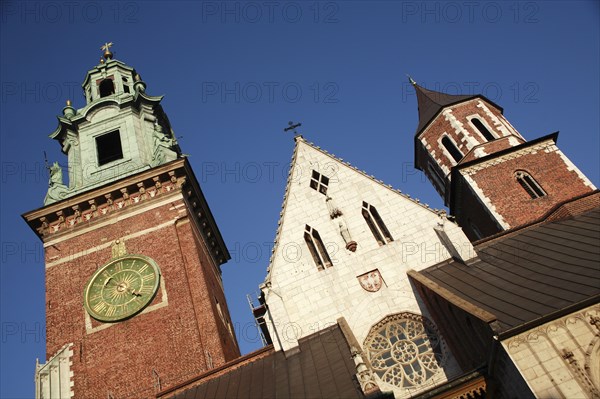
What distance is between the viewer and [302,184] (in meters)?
23.5

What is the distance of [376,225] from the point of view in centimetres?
2180

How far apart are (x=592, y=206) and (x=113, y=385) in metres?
19.9

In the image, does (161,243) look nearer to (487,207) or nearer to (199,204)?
(199,204)

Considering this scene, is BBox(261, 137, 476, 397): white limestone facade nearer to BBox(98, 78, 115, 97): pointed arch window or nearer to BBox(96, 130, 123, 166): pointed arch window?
BBox(96, 130, 123, 166): pointed arch window

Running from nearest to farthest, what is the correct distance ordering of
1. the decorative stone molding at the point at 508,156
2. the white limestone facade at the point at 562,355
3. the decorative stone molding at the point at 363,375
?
the white limestone facade at the point at 562,355, the decorative stone molding at the point at 363,375, the decorative stone molding at the point at 508,156

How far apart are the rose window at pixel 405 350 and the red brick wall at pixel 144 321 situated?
620 cm

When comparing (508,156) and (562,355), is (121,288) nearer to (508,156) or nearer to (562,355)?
(562,355)

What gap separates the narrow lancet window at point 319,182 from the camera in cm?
2319

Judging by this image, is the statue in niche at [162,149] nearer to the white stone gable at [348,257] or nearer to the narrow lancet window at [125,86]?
the narrow lancet window at [125,86]

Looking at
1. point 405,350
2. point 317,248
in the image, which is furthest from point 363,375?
point 317,248

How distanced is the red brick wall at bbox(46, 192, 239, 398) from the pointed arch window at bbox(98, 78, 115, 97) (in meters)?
12.1

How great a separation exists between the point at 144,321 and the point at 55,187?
10.1 meters

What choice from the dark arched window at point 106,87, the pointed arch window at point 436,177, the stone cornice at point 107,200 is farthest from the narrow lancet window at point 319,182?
the dark arched window at point 106,87

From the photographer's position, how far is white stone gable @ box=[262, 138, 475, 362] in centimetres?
1950
